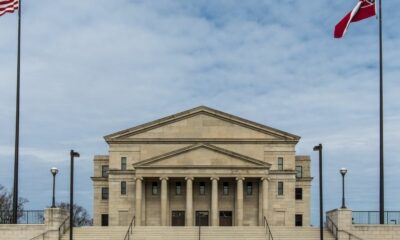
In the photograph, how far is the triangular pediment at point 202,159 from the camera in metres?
69.4

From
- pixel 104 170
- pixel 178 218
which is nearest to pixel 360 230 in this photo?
pixel 178 218

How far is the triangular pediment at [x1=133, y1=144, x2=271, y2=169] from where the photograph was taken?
2734 inches

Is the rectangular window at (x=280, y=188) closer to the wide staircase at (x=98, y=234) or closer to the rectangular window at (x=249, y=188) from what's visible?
the rectangular window at (x=249, y=188)

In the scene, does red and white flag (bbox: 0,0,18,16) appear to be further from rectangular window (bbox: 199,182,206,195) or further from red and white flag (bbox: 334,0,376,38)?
rectangular window (bbox: 199,182,206,195)

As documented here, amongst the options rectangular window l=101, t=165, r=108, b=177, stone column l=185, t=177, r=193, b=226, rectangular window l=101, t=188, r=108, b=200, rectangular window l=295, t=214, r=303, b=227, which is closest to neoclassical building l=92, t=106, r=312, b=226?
stone column l=185, t=177, r=193, b=226

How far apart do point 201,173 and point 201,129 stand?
746 centimetres

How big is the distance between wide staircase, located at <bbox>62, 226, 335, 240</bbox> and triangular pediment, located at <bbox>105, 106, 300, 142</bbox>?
28.2 metres

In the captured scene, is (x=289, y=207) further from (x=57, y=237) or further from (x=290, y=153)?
(x=57, y=237)

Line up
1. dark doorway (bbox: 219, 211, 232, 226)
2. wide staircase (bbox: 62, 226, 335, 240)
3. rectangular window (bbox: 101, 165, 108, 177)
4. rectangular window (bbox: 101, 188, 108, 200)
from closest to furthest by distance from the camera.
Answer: wide staircase (bbox: 62, 226, 335, 240)
dark doorway (bbox: 219, 211, 232, 226)
rectangular window (bbox: 101, 188, 108, 200)
rectangular window (bbox: 101, 165, 108, 177)

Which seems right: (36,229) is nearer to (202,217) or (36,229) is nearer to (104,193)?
(202,217)

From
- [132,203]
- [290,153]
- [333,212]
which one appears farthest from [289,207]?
[333,212]

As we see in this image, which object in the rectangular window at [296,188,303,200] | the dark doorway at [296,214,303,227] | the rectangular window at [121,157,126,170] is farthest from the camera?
the rectangular window at [296,188,303,200]

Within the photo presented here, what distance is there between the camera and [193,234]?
4584cm

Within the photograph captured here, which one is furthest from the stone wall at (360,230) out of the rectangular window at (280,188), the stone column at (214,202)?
the rectangular window at (280,188)
